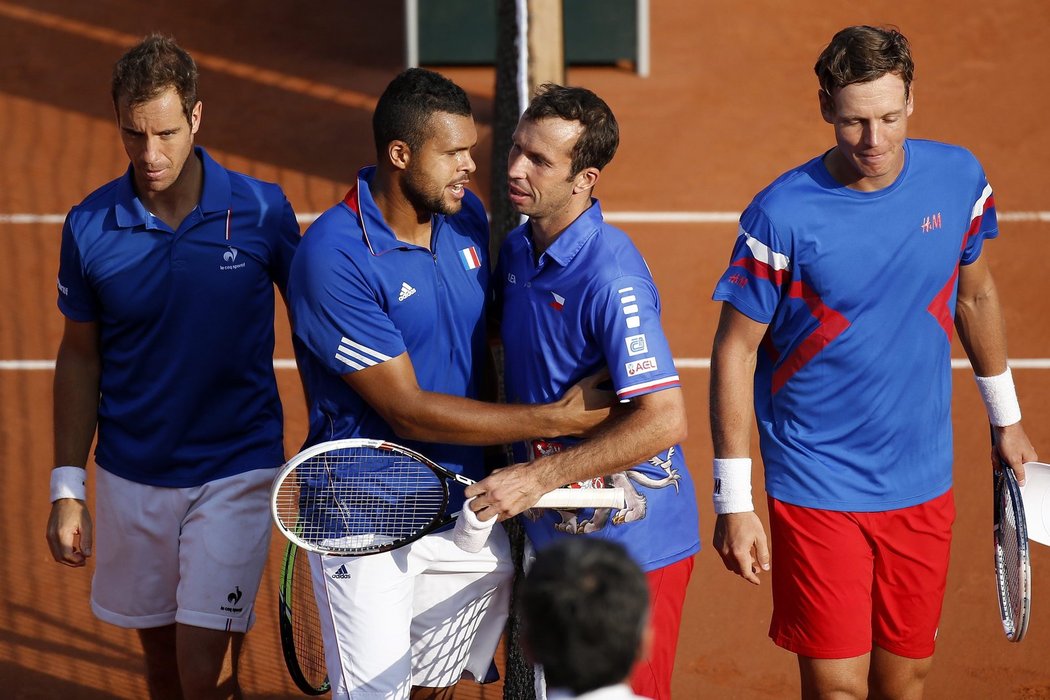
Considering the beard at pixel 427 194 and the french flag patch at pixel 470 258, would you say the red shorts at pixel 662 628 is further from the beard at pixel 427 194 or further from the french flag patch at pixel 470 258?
the beard at pixel 427 194

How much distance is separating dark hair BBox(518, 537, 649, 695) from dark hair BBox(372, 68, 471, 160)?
195 cm

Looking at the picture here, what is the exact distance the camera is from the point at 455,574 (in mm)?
4215

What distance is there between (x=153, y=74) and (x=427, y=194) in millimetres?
1052

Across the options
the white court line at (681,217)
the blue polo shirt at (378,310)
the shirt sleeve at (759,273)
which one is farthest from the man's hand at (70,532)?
the white court line at (681,217)

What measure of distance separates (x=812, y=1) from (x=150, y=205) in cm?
1050

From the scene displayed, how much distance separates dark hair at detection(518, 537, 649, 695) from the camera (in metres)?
2.38

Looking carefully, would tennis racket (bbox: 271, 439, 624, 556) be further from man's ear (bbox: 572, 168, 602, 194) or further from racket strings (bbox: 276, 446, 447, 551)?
man's ear (bbox: 572, 168, 602, 194)

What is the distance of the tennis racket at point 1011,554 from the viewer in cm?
418

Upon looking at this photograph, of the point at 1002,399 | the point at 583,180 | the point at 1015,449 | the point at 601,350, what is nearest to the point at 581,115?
the point at 583,180

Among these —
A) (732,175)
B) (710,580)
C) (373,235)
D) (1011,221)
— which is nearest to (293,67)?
(732,175)

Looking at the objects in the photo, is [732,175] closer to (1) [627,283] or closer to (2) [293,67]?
(2) [293,67]

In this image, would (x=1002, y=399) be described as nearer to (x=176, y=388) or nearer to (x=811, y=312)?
(x=811, y=312)

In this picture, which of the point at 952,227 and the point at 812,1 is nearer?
the point at 952,227

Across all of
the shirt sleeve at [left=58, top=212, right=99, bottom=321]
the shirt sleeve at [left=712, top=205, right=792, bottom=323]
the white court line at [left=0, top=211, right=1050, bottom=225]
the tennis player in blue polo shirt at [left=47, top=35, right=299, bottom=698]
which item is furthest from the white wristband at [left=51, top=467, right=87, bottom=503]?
the white court line at [left=0, top=211, right=1050, bottom=225]
